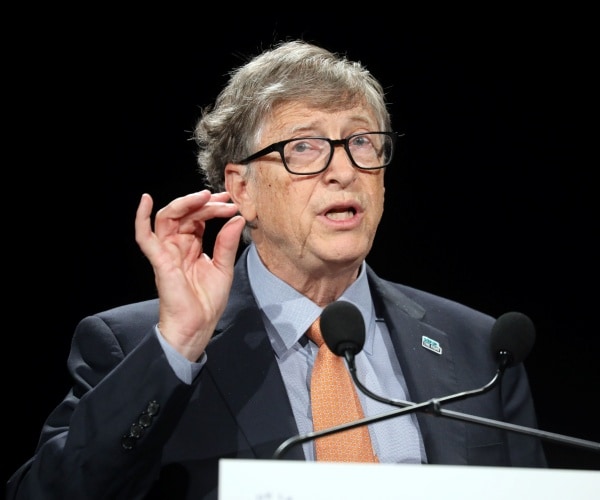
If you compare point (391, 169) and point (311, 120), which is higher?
point (311, 120)

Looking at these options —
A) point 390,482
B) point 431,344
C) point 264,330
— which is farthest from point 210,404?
point 390,482

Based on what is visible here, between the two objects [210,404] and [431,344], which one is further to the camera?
[431,344]

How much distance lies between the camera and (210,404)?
215 cm

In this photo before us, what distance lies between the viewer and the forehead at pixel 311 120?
240 centimetres

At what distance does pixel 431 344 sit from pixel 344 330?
0.79 metres

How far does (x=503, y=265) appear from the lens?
343 cm

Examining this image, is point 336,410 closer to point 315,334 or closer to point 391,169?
point 315,334

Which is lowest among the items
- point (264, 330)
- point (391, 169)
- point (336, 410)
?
point (336, 410)

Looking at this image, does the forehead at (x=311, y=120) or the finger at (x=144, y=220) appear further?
the forehead at (x=311, y=120)

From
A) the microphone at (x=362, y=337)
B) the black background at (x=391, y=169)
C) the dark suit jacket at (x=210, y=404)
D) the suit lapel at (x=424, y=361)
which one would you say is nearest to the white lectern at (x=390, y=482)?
the microphone at (x=362, y=337)

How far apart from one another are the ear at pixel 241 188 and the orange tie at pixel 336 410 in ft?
1.53

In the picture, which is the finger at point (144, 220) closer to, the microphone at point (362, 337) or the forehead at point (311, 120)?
the microphone at point (362, 337)

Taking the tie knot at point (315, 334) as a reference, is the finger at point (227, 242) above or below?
above

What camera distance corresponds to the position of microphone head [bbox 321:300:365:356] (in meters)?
1.74
